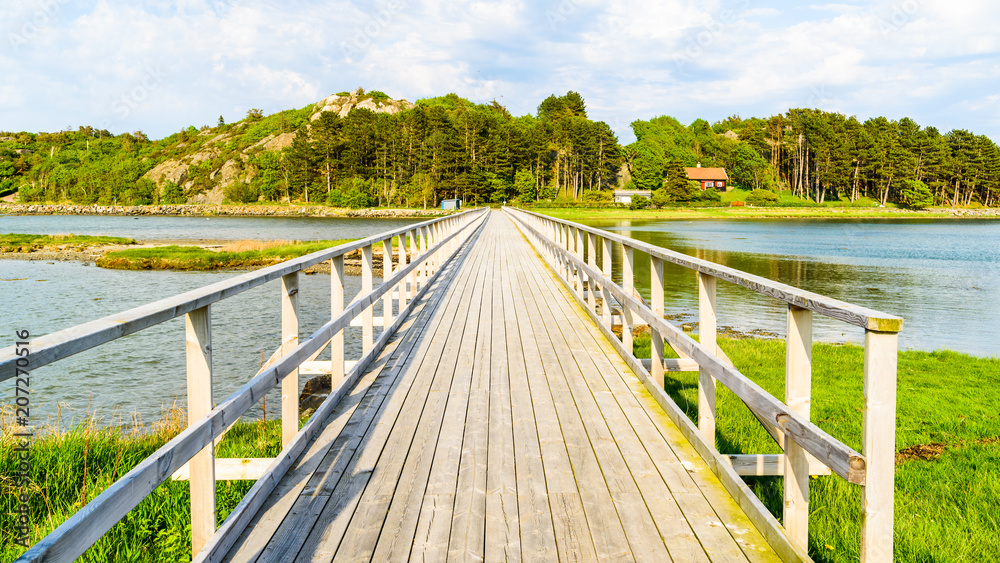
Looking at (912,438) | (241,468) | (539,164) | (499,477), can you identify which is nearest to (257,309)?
(241,468)

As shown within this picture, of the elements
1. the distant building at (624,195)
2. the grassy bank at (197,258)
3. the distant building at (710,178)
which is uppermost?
the distant building at (710,178)

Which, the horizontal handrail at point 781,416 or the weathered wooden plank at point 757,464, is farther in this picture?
the weathered wooden plank at point 757,464

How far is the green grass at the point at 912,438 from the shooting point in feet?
11.7

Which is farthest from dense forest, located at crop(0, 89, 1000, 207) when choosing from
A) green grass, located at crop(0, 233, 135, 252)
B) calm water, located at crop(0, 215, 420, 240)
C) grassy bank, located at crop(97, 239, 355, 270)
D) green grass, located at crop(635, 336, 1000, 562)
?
green grass, located at crop(635, 336, 1000, 562)

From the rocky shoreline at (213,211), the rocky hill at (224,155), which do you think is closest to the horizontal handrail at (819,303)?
the rocky shoreline at (213,211)

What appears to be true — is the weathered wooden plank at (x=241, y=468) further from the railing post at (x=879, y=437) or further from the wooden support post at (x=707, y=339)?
the railing post at (x=879, y=437)

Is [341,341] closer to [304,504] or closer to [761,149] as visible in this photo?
[304,504]

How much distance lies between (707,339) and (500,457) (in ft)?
4.54

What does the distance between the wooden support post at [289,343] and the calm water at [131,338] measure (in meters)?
5.25

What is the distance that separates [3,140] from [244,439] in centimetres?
20651

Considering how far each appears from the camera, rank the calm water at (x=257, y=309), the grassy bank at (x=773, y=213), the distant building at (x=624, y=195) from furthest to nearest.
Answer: the distant building at (x=624, y=195)
the grassy bank at (x=773, y=213)
the calm water at (x=257, y=309)

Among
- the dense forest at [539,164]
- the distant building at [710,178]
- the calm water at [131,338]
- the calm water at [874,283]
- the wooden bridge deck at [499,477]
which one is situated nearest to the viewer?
the wooden bridge deck at [499,477]

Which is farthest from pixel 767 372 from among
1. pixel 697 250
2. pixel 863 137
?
pixel 863 137

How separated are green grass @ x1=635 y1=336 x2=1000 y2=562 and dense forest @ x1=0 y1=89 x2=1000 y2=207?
79.4 meters
